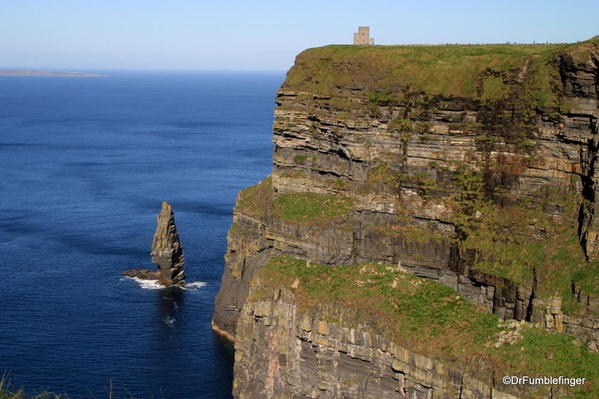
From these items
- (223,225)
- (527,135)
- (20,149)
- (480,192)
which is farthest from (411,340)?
(20,149)

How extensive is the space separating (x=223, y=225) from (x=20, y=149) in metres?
89.6

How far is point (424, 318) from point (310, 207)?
1922 cm

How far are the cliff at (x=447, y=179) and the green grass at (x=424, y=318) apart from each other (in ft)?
1.95

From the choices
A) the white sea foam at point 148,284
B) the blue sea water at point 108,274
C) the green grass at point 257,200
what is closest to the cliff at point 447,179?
the green grass at point 257,200

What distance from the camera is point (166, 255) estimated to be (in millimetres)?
91875

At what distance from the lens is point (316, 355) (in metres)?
58.2

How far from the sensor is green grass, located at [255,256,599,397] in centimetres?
4825

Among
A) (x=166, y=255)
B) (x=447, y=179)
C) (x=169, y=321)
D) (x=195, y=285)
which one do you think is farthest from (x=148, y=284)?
(x=447, y=179)

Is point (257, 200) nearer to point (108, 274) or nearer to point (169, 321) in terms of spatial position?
point (169, 321)

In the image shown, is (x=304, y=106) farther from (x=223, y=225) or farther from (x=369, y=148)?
(x=223, y=225)

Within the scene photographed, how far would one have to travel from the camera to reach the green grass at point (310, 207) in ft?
223

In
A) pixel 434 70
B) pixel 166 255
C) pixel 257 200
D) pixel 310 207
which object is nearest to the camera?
pixel 434 70

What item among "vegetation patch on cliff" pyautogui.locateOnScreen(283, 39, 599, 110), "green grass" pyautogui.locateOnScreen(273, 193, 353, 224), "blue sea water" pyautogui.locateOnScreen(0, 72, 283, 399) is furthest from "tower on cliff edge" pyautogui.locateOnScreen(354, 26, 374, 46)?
"blue sea water" pyautogui.locateOnScreen(0, 72, 283, 399)

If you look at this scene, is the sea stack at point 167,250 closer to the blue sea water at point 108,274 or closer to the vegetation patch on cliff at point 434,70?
the blue sea water at point 108,274
